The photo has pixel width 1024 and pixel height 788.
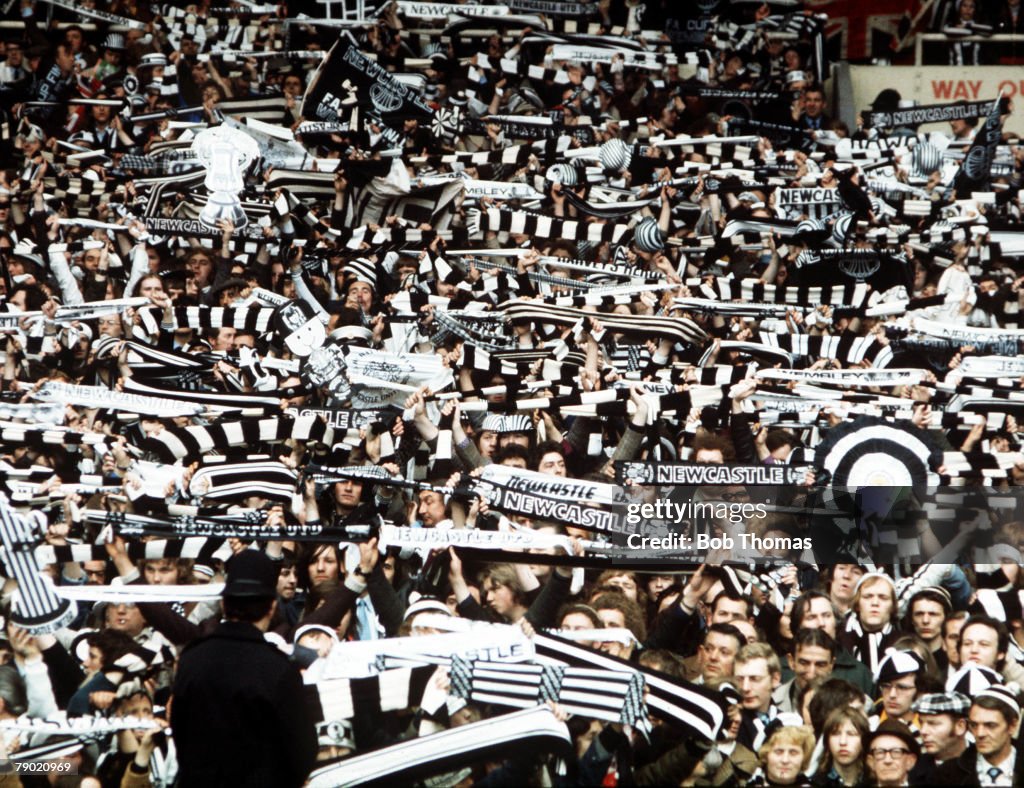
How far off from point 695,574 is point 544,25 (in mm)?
8005

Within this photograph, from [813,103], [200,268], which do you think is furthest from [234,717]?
[813,103]

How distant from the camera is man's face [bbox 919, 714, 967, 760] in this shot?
24.3ft

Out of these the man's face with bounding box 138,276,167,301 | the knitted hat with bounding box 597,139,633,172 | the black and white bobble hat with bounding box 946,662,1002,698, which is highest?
the knitted hat with bounding box 597,139,633,172

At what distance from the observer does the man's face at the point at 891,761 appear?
23.9ft

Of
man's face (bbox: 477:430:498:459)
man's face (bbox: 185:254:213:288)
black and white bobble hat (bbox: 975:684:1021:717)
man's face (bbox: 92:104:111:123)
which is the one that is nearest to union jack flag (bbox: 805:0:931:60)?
man's face (bbox: 92:104:111:123)

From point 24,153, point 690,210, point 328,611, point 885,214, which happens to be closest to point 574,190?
point 690,210

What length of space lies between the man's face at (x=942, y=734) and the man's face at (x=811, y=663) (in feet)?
1.76

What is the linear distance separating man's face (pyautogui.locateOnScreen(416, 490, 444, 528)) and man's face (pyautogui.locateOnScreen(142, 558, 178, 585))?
1442 millimetres

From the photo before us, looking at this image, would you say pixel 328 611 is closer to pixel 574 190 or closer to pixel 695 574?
pixel 695 574

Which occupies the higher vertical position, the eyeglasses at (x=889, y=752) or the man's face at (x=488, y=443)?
the man's face at (x=488, y=443)

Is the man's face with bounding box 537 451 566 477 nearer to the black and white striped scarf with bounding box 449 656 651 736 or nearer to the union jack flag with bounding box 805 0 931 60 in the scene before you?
the black and white striped scarf with bounding box 449 656 651 736

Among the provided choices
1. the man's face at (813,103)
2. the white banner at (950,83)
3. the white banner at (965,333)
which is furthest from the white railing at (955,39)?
the white banner at (965,333)

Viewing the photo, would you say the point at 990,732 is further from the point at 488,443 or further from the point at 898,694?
the point at 488,443

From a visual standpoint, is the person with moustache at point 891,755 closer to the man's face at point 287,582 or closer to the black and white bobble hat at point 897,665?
the black and white bobble hat at point 897,665
